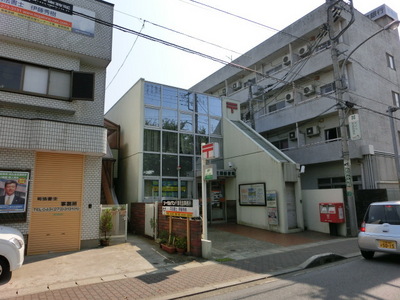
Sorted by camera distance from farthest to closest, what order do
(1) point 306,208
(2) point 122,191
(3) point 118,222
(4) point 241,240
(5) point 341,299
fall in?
(2) point 122,191 < (1) point 306,208 < (4) point 241,240 < (3) point 118,222 < (5) point 341,299

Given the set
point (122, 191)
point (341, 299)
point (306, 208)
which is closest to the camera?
point (341, 299)

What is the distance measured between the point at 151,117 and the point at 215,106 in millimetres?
4946

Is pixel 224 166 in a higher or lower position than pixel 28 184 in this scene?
higher

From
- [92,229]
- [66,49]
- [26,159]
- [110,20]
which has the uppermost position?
[110,20]

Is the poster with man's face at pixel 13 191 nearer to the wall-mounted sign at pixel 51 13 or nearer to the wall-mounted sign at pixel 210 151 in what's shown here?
the wall-mounted sign at pixel 51 13

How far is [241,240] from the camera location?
11.4 metres

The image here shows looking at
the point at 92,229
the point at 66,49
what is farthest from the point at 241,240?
the point at 66,49

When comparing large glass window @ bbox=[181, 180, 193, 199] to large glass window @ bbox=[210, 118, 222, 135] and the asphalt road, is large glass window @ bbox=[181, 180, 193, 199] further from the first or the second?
the asphalt road

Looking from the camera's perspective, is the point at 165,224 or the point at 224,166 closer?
the point at 165,224

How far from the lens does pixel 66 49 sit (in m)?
9.90

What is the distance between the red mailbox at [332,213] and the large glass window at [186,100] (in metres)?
9.38

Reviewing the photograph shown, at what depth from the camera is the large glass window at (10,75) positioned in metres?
8.95

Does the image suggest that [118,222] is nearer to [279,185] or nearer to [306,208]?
[279,185]

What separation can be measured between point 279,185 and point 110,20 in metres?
10.7
